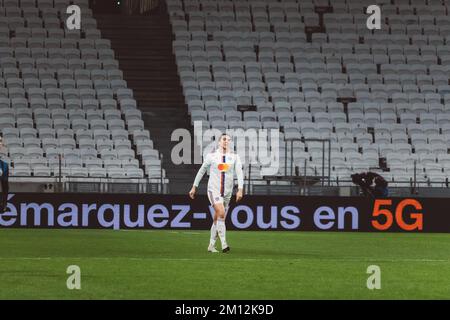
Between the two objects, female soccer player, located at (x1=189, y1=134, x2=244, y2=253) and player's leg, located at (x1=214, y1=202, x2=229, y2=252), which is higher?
female soccer player, located at (x1=189, y1=134, x2=244, y2=253)

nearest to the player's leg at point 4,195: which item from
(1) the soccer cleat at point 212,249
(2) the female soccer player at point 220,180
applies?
(2) the female soccer player at point 220,180

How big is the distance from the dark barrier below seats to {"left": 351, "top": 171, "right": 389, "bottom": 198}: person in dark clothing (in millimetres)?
220

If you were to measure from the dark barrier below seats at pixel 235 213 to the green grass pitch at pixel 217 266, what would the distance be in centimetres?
223

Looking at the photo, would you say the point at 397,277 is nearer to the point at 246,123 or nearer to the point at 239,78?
the point at 246,123

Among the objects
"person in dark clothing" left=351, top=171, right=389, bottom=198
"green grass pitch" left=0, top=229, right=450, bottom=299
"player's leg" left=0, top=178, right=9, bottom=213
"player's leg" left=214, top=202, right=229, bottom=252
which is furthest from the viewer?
"person in dark clothing" left=351, top=171, right=389, bottom=198

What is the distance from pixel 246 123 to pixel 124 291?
21.6 m

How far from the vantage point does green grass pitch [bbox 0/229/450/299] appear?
13.6 metres

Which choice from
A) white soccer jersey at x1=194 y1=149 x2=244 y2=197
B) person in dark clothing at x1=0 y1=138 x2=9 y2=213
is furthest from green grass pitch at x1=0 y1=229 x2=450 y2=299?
person in dark clothing at x1=0 y1=138 x2=9 y2=213

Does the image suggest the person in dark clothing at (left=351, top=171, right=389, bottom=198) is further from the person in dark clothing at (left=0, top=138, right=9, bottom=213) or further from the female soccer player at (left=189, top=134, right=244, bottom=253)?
the female soccer player at (left=189, top=134, right=244, bottom=253)

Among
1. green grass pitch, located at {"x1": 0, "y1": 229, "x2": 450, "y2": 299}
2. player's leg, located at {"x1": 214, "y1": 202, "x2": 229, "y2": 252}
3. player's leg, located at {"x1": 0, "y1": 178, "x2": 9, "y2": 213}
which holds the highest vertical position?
player's leg, located at {"x1": 0, "y1": 178, "x2": 9, "y2": 213}

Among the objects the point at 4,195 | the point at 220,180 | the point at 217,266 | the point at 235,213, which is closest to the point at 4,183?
the point at 4,195

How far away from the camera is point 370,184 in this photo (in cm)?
3028

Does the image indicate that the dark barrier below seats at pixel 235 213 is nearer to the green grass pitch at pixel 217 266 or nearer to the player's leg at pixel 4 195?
the player's leg at pixel 4 195

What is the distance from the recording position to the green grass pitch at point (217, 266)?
44.6ft
